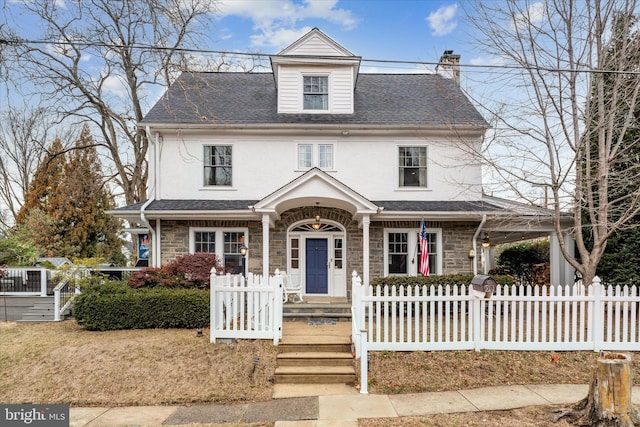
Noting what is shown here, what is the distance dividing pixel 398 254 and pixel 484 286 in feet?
19.0

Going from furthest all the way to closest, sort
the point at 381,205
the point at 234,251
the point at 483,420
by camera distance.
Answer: the point at 234,251 < the point at 381,205 < the point at 483,420

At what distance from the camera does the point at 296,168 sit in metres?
12.8

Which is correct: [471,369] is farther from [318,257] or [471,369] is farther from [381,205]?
[318,257]

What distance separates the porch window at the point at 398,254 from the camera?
1270 cm

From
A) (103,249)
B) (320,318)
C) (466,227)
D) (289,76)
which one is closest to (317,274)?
(320,318)

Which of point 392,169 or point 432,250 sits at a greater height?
point 392,169

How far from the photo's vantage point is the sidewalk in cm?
548

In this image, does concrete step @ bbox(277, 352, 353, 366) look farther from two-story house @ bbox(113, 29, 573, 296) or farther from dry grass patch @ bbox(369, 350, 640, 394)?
two-story house @ bbox(113, 29, 573, 296)

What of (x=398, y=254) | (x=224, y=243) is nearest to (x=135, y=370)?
(x=224, y=243)

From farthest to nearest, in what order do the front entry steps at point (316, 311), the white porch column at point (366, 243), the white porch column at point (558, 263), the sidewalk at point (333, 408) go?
the white porch column at point (558, 263)
the white porch column at point (366, 243)
the front entry steps at point (316, 311)
the sidewalk at point (333, 408)

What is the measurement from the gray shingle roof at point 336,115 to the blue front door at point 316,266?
151 inches

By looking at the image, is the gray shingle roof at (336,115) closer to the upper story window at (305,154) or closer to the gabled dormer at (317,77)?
the gabled dormer at (317,77)

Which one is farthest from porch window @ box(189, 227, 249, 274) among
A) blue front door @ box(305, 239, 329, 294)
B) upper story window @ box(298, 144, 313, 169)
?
upper story window @ box(298, 144, 313, 169)

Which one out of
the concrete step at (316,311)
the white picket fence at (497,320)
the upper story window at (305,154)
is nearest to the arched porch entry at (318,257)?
the concrete step at (316,311)
